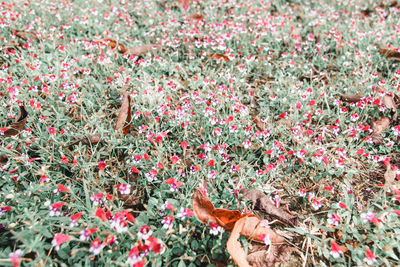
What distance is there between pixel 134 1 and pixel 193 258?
4.92 m

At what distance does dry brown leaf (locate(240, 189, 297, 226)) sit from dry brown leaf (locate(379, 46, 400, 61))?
3152 mm

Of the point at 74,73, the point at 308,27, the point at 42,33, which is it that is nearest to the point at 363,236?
the point at 74,73

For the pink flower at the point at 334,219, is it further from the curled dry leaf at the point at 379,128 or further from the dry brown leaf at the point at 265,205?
the curled dry leaf at the point at 379,128

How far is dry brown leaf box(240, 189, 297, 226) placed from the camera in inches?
92.4

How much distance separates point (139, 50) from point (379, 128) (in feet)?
10.5

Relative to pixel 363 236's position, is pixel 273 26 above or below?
above

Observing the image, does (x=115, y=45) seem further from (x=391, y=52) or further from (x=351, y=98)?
(x=391, y=52)

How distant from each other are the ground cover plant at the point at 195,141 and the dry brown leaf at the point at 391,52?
0.07 feet

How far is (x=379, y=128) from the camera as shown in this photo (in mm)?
3156

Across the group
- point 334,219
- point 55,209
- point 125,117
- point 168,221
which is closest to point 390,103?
point 334,219

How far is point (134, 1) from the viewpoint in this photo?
5.37m

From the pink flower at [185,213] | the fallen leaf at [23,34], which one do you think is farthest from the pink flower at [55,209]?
the fallen leaf at [23,34]

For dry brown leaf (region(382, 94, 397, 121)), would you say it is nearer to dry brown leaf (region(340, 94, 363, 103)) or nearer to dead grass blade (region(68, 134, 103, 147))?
dry brown leaf (region(340, 94, 363, 103))

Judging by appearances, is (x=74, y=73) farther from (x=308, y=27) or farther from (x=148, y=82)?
(x=308, y=27)
